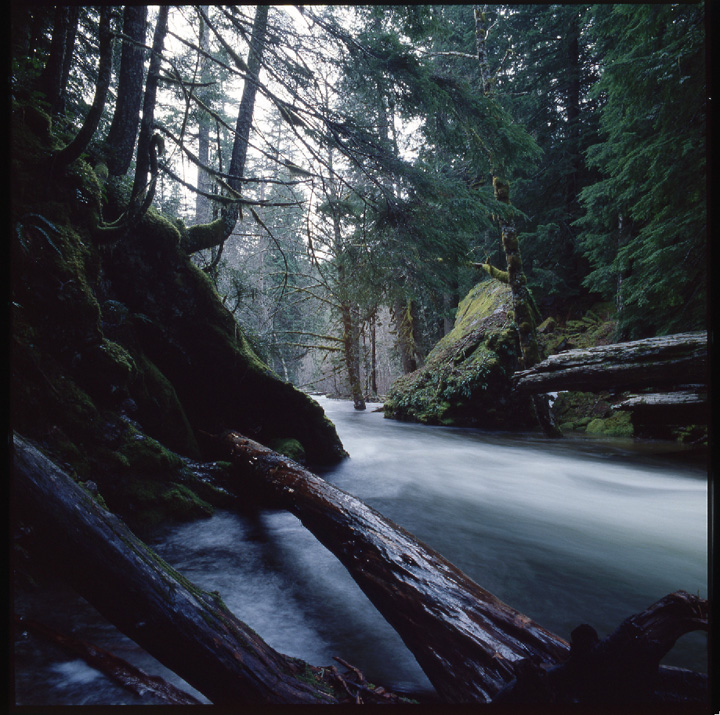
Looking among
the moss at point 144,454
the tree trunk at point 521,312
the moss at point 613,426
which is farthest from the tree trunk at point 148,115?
the moss at point 613,426

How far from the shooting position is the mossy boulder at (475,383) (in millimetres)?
8016

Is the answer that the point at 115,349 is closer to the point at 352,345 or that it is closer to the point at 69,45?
the point at 69,45

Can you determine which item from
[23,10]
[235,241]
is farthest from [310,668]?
[235,241]

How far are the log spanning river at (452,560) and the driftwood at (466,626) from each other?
0.81 feet

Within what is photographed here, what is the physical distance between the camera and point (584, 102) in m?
9.86

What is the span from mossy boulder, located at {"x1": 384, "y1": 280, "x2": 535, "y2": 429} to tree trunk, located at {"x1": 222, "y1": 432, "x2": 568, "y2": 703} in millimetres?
5616

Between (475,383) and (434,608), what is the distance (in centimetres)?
711

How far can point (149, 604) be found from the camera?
112cm

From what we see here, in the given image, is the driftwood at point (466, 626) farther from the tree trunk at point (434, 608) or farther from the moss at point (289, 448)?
the moss at point (289, 448)

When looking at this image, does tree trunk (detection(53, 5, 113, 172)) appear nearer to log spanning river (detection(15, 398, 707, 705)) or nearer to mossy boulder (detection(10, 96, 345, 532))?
mossy boulder (detection(10, 96, 345, 532))

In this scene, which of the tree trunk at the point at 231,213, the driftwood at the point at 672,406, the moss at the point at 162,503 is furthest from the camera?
the tree trunk at the point at 231,213

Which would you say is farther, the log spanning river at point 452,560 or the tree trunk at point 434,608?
the log spanning river at point 452,560

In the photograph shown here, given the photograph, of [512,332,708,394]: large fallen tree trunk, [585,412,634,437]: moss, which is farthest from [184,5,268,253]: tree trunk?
[585,412,634,437]: moss

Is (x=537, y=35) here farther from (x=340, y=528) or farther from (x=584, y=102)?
(x=340, y=528)
